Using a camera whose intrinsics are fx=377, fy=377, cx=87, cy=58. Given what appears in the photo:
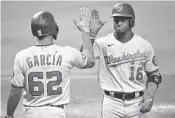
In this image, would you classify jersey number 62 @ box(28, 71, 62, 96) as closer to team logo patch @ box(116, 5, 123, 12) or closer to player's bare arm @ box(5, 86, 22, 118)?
player's bare arm @ box(5, 86, 22, 118)

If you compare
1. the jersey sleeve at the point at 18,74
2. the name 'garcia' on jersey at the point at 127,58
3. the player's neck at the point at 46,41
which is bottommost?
the name 'garcia' on jersey at the point at 127,58

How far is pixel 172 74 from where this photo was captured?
7.35 meters

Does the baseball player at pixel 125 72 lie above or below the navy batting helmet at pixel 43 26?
below

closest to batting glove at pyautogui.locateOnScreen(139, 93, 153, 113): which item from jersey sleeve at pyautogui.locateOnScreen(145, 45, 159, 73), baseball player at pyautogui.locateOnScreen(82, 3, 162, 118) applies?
baseball player at pyautogui.locateOnScreen(82, 3, 162, 118)

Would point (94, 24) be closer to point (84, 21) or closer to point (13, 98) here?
point (84, 21)

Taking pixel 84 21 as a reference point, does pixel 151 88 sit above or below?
below

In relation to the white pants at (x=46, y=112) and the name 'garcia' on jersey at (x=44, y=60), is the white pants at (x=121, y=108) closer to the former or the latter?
the white pants at (x=46, y=112)

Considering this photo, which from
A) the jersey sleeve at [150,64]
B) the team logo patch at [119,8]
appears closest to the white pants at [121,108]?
the jersey sleeve at [150,64]

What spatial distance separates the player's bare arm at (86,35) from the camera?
3.17 metres

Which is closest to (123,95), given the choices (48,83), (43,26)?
(48,83)

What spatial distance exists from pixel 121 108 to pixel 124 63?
0.48 meters

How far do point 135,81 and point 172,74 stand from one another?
139 inches

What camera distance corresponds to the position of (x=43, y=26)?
10.7ft

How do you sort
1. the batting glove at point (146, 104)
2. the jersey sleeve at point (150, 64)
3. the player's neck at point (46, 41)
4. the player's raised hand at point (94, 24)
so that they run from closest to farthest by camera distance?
the player's neck at point (46, 41) < the player's raised hand at point (94, 24) < the batting glove at point (146, 104) < the jersey sleeve at point (150, 64)
